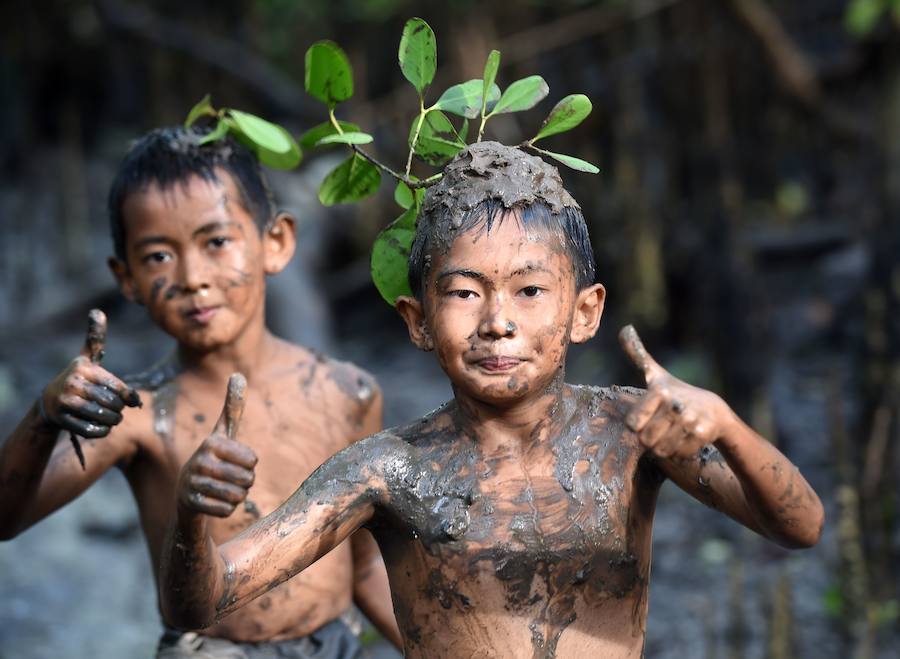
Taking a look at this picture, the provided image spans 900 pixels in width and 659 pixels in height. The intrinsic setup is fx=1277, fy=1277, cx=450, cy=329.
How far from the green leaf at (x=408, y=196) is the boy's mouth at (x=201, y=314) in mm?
690

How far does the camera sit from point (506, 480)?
255cm

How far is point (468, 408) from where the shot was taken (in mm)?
2607

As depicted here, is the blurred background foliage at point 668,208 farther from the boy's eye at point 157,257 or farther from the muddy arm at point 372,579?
the boy's eye at point 157,257

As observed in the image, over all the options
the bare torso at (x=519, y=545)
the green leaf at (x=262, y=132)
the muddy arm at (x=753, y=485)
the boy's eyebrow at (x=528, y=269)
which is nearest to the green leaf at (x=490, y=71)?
the boy's eyebrow at (x=528, y=269)

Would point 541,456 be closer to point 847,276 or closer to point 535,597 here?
point 535,597

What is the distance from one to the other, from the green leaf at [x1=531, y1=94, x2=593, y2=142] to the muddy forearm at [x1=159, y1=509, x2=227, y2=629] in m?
1.10

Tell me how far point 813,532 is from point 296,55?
373 inches

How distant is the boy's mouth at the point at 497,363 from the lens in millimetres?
2439

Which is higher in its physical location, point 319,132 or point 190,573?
point 319,132

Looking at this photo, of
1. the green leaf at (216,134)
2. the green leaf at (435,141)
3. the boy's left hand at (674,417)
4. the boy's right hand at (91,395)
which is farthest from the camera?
the green leaf at (216,134)

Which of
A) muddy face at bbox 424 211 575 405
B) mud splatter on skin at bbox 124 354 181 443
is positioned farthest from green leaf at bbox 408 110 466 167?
mud splatter on skin at bbox 124 354 181 443

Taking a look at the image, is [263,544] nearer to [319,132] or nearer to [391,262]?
[391,262]

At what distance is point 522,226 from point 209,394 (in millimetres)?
1243

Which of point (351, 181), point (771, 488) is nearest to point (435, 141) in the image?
point (351, 181)
